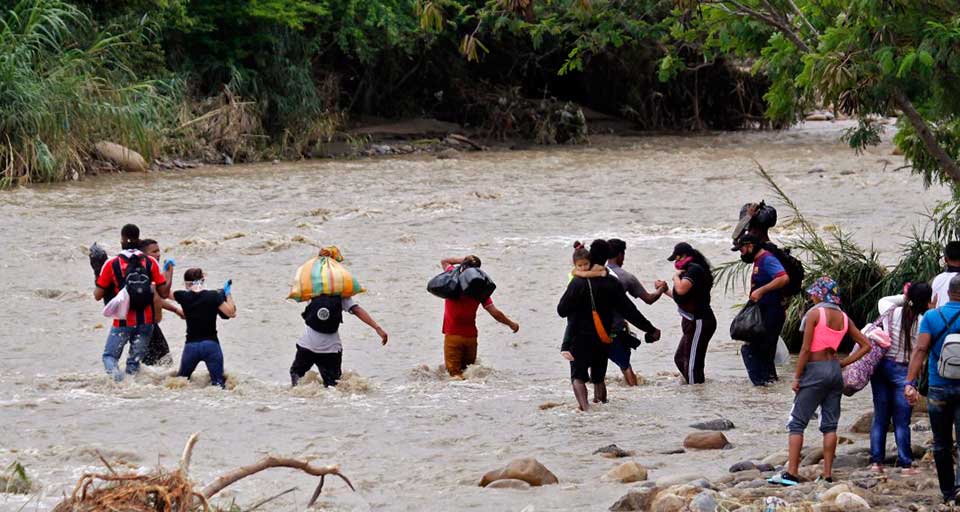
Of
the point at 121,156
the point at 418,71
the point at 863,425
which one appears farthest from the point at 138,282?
the point at 418,71

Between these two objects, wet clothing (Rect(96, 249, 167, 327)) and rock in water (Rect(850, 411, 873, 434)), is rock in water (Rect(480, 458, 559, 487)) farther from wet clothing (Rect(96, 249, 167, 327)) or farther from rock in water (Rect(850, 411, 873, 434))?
wet clothing (Rect(96, 249, 167, 327))

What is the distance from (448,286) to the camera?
1162cm

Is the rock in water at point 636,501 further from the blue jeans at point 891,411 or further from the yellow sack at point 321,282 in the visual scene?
the yellow sack at point 321,282

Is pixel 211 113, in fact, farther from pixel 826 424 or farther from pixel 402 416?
pixel 826 424

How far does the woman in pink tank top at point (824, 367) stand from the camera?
8.08 meters

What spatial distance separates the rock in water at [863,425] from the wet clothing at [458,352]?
337 centimetres

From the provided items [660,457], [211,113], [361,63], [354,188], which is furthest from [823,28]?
[361,63]

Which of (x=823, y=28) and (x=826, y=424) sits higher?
(x=823, y=28)

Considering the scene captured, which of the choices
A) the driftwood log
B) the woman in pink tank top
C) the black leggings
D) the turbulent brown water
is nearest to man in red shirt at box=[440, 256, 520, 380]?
the turbulent brown water

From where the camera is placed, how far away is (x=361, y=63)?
38.2 m

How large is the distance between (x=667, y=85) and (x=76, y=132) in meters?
18.8

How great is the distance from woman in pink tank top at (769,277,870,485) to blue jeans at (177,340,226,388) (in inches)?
193

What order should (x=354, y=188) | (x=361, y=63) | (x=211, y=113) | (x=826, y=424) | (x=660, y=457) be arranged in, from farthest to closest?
(x=361, y=63) < (x=211, y=113) < (x=354, y=188) < (x=660, y=457) < (x=826, y=424)

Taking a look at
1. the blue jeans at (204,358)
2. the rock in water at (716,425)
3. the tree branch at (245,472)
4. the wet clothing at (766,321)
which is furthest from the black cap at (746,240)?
the tree branch at (245,472)
